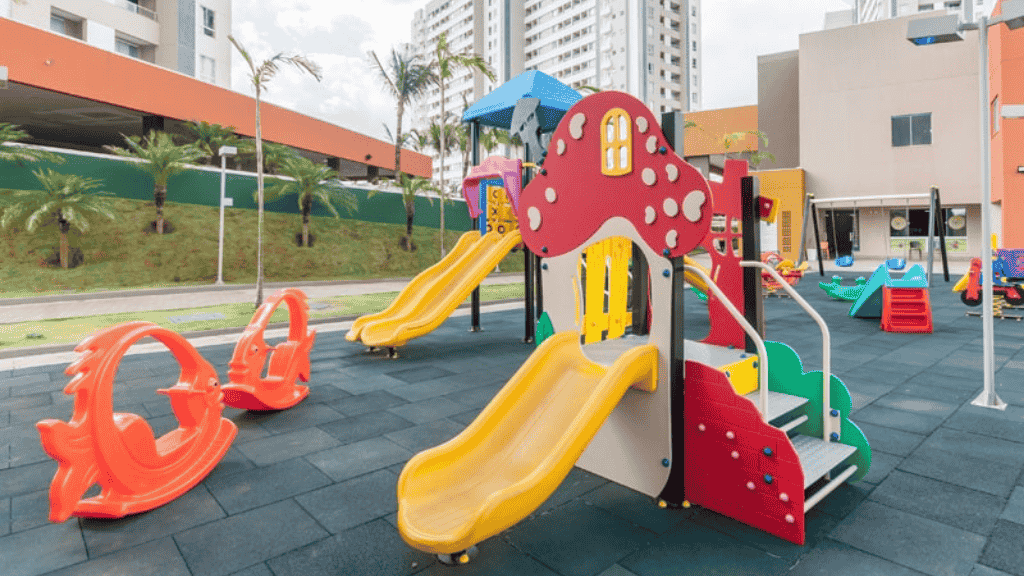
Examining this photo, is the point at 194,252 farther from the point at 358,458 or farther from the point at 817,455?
the point at 817,455

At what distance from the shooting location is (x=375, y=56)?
75.4 ft

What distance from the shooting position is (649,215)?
334cm

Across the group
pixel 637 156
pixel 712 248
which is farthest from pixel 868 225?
pixel 637 156

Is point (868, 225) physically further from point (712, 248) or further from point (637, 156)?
point (637, 156)

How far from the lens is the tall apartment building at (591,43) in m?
68.2

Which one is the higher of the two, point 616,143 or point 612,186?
point 616,143

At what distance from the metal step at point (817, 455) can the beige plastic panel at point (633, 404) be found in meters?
0.78

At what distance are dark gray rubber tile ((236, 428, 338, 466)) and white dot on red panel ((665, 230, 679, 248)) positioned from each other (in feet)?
10.2

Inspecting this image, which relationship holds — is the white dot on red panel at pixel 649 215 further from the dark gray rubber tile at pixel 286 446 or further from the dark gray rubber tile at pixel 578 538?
the dark gray rubber tile at pixel 286 446

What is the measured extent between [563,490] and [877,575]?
1716 millimetres

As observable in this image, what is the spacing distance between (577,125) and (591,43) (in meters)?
78.6

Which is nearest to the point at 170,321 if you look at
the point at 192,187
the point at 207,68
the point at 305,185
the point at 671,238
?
the point at 671,238

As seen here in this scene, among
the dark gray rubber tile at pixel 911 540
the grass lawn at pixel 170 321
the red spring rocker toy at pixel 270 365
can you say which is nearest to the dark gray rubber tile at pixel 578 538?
the dark gray rubber tile at pixel 911 540

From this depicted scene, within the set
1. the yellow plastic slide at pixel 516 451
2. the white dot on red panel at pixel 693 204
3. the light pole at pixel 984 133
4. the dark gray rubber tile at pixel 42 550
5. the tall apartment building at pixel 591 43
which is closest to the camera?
the yellow plastic slide at pixel 516 451
